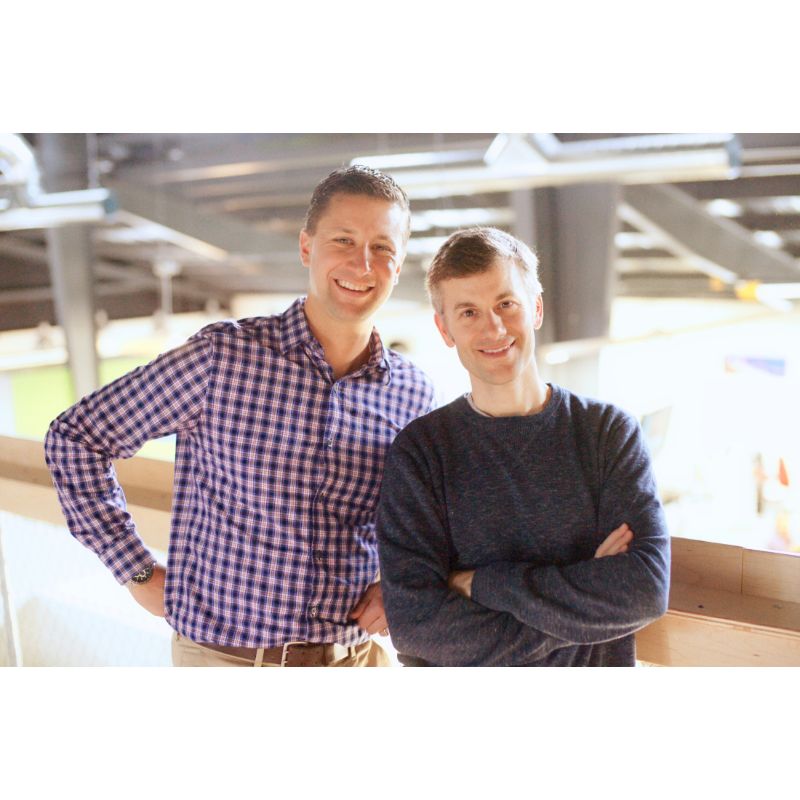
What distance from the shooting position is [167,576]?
1.44 metres

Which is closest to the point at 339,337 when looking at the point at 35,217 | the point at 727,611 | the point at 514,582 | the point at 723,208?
the point at 514,582

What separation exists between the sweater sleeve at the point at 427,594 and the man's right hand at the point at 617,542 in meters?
0.16

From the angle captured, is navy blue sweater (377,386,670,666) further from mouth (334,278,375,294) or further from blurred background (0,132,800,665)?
blurred background (0,132,800,665)

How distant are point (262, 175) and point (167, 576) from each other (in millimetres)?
1876

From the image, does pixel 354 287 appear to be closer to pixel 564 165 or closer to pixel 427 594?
pixel 427 594

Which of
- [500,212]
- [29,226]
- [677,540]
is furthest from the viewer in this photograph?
[29,226]

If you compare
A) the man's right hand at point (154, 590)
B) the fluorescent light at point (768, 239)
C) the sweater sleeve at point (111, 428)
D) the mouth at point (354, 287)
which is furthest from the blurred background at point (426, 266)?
the mouth at point (354, 287)

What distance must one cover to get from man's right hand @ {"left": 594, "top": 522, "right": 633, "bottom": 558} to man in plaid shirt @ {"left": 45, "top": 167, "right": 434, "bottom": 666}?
402mm

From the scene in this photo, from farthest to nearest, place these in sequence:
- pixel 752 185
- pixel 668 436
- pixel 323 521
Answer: pixel 668 436 < pixel 752 185 < pixel 323 521

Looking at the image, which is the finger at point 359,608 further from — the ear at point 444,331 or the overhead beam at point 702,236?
the overhead beam at point 702,236

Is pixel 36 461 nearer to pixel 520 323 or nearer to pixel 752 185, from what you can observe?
pixel 520 323
